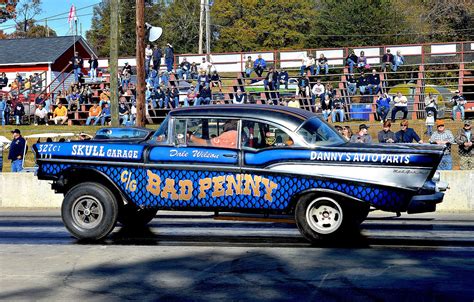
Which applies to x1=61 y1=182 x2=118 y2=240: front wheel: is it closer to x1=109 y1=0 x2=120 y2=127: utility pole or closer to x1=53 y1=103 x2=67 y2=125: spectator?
x1=109 y1=0 x2=120 y2=127: utility pole

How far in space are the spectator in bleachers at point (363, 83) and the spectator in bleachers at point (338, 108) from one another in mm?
1122

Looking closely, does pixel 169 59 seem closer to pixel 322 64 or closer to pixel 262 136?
pixel 322 64

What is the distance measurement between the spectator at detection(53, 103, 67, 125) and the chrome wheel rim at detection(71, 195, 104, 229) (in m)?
23.8

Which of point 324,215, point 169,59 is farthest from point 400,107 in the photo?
point 324,215

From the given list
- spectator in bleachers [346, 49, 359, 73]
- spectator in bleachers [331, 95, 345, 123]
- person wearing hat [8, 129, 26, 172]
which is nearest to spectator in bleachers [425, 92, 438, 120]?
spectator in bleachers [331, 95, 345, 123]

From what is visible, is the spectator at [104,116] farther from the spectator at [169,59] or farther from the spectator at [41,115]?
the spectator at [169,59]

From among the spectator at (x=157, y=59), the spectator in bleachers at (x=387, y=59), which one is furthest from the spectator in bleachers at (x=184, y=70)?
the spectator in bleachers at (x=387, y=59)

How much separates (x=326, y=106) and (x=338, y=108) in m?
0.66

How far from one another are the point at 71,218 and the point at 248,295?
460 cm

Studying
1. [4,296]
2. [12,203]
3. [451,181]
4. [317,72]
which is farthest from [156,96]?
[4,296]

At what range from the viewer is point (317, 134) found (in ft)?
35.3

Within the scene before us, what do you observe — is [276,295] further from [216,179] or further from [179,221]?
[179,221]

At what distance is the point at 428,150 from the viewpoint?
10.2 m

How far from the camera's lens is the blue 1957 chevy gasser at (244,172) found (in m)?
10.2
